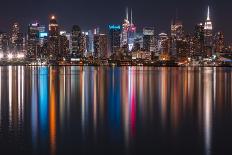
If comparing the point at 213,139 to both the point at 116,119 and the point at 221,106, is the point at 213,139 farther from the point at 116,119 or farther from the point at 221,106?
the point at 221,106

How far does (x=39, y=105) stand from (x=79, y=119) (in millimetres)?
7409

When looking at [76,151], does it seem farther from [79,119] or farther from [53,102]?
[53,102]

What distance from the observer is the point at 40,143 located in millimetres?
16781

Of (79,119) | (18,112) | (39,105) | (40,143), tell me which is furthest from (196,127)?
(39,105)

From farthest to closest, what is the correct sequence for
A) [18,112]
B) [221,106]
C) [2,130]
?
[221,106] < [18,112] < [2,130]

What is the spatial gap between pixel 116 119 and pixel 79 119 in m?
1.93

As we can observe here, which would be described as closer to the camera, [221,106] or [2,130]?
[2,130]

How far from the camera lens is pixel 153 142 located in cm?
1716

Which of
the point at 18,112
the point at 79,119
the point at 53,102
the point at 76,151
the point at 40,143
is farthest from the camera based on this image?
the point at 53,102

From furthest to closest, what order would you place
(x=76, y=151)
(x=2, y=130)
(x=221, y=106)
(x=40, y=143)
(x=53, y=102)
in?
(x=53, y=102), (x=221, y=106), (x=2, y=130), (x=40, y=143), (x=76, y=151)

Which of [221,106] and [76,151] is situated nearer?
[76,151]

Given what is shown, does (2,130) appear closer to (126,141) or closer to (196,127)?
(126,141)

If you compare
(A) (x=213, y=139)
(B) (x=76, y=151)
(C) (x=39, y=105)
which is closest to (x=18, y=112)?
(C) (x=39, y=105)

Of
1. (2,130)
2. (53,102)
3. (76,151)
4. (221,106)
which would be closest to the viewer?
(76,151)
